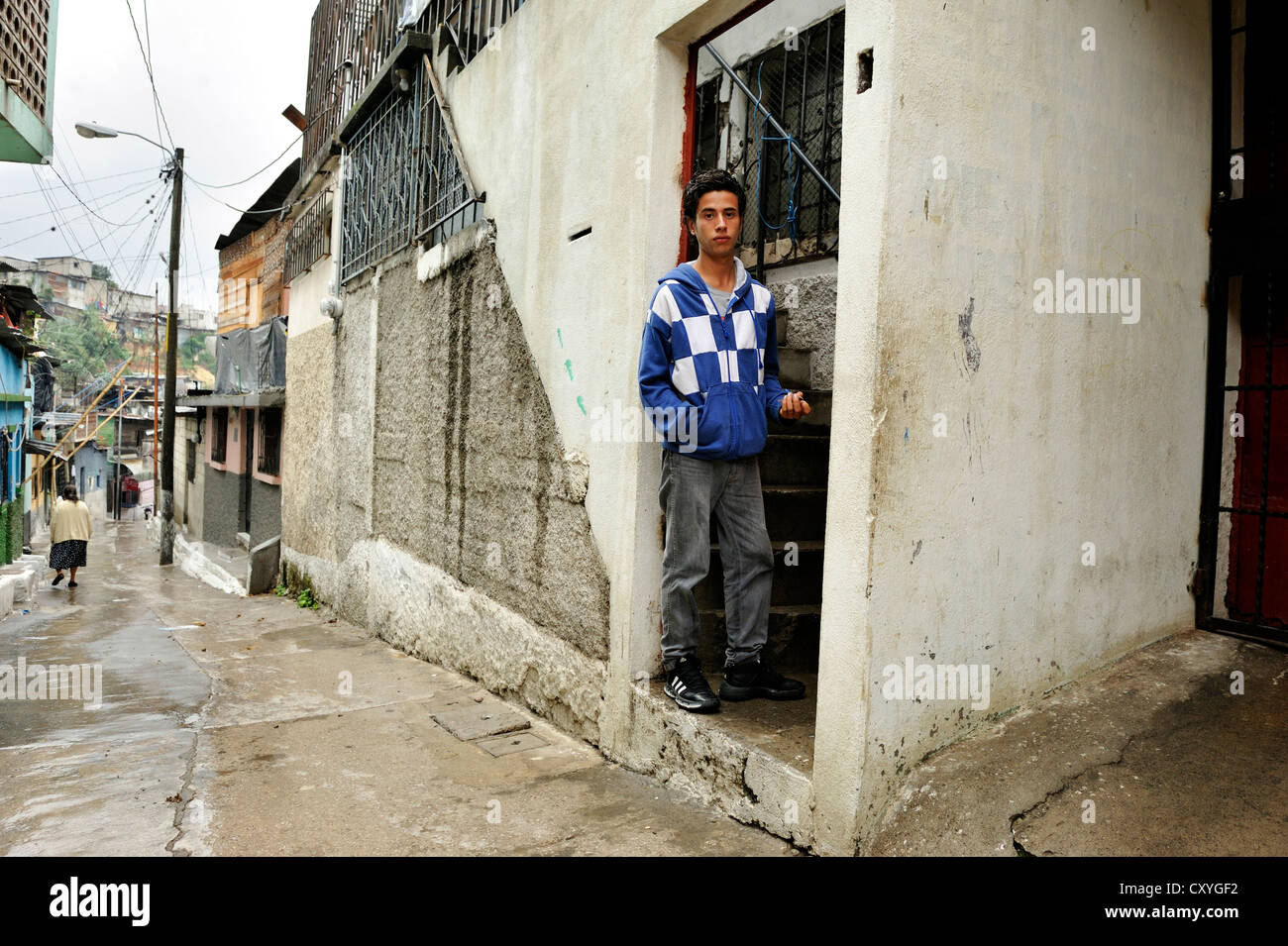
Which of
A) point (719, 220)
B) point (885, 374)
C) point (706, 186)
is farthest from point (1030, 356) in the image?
point (706, 186)

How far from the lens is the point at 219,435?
1803 cm

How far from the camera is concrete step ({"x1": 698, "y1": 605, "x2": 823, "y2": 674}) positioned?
3477 mm

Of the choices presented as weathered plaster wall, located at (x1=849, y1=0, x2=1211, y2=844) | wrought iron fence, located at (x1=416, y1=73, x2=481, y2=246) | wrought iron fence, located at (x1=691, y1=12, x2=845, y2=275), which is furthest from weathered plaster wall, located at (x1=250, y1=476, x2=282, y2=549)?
weathered plaster wall, located at (x1=849, y1=0, x2=1211, y2=844)

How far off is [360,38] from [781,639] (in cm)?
812

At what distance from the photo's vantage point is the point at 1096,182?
9.54ft

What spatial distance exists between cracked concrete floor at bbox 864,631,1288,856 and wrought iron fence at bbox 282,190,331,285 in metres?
8.88

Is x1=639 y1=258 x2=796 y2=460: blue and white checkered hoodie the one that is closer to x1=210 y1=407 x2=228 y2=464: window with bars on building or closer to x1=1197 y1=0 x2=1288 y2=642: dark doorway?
x1=1197 y1=0 x2=1288 y2=642: dark doorway

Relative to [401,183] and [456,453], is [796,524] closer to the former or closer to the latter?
[456,453]

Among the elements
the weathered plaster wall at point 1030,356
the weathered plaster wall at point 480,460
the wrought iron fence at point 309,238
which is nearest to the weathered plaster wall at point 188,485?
the wrought iron fence at point 309,238

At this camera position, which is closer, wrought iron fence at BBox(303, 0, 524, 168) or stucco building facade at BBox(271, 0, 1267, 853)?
stucco building facade at BBox(271, 0, 1267, 853)

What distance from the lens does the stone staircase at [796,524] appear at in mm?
3561

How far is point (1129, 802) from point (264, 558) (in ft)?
34.1

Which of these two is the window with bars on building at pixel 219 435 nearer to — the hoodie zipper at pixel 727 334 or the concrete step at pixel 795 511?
the concrete step at pixel 795 511
